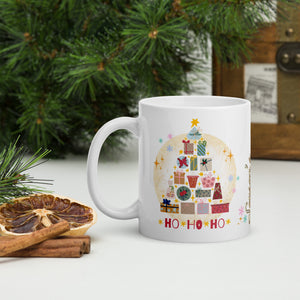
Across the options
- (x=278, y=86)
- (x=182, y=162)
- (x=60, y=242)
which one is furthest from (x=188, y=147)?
(x=278, y=86)

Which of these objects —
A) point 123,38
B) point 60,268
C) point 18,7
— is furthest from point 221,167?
point 18,7

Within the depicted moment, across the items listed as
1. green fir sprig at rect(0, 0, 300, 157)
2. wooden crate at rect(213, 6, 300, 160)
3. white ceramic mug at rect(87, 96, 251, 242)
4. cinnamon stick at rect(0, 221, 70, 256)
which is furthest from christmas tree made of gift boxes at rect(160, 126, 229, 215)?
wooden crate at rect(213, 6, 300, 160)

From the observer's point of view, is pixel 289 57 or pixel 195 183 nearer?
pixel 195 183

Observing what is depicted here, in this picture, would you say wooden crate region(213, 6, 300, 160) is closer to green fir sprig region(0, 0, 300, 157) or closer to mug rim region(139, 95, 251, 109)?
green fir sprig region(0, 0, 300, 157)

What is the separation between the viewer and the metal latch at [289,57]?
3.52 ft

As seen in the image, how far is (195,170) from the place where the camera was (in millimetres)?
659

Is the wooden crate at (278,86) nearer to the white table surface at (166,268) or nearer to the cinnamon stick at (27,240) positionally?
the white table surface at (166,268)

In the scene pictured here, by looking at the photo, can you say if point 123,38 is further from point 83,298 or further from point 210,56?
point 83,298

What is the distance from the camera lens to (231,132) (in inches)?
26.2

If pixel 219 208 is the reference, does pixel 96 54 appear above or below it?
above

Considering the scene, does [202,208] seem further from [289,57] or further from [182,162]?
[289,57]

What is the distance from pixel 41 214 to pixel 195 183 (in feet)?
0.45

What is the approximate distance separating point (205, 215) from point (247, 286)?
0.10 metres

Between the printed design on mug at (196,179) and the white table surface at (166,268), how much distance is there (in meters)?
0.03
